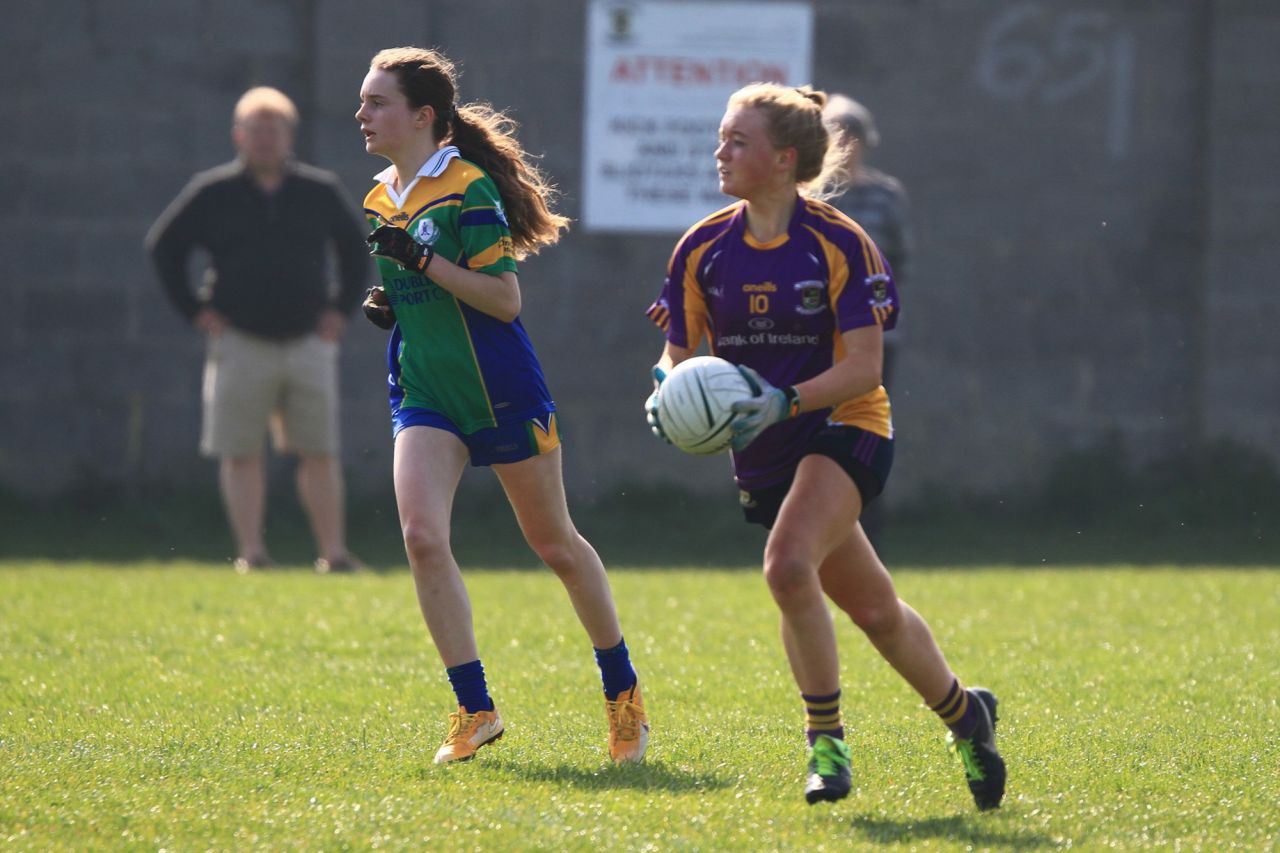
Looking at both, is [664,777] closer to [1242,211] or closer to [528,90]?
[528,90]

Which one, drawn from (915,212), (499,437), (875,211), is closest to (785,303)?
(499,437)

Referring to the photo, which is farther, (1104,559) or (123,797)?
(1104,559)

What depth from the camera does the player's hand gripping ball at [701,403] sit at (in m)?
4.22

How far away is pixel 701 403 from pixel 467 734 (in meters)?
1.31

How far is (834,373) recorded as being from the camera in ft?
14.5

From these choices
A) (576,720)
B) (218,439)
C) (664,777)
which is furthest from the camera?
(218,439)

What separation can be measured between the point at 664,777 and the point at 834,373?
1.20 m

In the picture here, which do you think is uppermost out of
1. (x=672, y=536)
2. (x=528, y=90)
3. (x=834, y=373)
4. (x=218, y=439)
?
(x=528, y=90)

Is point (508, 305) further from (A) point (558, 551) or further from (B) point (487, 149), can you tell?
(A) point (558, 551)

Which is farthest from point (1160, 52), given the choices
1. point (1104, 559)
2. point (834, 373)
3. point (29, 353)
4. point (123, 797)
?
point (123, 797)

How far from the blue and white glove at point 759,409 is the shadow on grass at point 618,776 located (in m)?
0.95

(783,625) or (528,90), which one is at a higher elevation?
(528,90)

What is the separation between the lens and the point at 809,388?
4402mm

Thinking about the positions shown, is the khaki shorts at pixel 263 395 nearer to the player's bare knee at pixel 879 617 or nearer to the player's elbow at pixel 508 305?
the player's elbow at pixel 508 305
